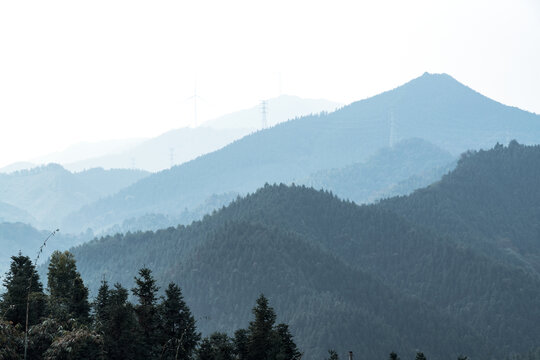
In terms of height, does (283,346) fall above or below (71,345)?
below

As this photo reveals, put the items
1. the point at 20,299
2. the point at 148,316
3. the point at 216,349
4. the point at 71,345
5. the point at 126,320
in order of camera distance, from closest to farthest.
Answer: the point at 71,345 → the point at 126,320 → the point at 20,299 → the point at 148,316 → the point at 216,349

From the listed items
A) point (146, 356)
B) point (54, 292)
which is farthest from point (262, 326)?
point (54, 292)

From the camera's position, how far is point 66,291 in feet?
326

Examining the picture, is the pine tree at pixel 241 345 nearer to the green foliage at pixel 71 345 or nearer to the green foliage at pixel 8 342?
the green foliage at pixel 71 345

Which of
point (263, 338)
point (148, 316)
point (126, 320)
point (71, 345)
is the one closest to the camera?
point (71, 345)

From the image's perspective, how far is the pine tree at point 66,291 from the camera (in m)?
87.2

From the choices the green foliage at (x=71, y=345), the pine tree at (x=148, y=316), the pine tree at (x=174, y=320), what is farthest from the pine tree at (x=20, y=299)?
the pine tree at (x=174, y=320)

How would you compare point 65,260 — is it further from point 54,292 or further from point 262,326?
point 262,326

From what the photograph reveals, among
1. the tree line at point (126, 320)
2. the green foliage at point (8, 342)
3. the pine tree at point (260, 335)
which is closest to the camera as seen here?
the green foliage at point (8, 342)

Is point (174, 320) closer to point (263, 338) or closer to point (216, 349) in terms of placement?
point (216, 349)

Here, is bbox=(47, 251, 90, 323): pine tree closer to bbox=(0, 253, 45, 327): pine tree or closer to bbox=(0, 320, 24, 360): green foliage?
bbox=(0, 253, 45, 327): pine tree

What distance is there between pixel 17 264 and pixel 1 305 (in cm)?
1095

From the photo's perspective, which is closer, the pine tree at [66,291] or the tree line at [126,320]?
the tree line at [126,320]

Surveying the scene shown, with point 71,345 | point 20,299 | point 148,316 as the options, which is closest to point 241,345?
point 148,316
